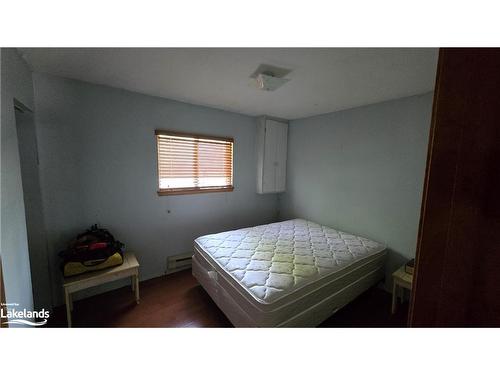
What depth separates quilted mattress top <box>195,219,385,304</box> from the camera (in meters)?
1.53

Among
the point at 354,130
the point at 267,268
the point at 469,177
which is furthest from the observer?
the point at 354,130

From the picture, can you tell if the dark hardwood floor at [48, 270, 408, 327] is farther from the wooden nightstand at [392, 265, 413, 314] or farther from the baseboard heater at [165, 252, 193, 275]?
the baseboard heater at [165, 252, 193, 275]

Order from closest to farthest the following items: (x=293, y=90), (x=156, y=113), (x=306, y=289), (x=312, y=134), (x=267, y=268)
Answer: (x=306, y=289) → (x=267, y=268) → (x=293, y=90) → (x=156, y=113) → (x=312, y=134)

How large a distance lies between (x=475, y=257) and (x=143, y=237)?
8.94 ft

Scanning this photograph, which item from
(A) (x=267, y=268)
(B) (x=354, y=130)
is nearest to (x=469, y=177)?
(A) (x=267, y=268)

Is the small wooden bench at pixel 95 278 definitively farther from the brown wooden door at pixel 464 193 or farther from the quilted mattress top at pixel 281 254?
the brown wooden door at pixel 464 193

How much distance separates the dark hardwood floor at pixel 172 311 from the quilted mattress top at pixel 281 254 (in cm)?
53

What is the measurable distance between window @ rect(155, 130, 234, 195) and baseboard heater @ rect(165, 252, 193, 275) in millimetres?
884

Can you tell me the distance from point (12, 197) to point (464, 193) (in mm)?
2192

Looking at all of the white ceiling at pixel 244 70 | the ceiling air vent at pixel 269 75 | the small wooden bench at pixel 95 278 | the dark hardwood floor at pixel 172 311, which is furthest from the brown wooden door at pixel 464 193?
the small wooden bench at pixel 95 278

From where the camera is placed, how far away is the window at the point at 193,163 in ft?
8.05

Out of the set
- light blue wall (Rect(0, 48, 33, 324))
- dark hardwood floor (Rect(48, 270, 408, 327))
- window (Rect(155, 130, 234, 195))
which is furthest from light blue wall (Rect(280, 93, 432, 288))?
light blue wall (Rect(0, 48, 33, 324))

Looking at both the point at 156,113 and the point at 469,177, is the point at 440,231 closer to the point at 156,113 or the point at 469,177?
the point at 469,177

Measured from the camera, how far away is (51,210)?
1859mm
